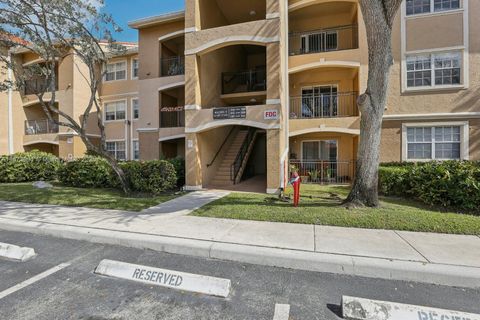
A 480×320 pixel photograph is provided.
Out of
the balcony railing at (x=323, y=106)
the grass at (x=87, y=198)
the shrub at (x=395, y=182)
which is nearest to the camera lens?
the grass at (x=87, y=198)

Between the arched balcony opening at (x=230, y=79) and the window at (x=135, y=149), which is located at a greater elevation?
the arched balcony opening at (x=230, y=79)

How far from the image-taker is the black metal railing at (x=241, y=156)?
13.2 m

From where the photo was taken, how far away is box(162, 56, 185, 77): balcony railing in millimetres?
15945

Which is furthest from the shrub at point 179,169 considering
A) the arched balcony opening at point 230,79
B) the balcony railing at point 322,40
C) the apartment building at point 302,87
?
the balcony railing at point 322,40

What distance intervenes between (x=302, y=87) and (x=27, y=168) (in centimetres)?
1674

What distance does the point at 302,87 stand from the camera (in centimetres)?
1496

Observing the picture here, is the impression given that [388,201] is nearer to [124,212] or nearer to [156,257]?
[156,257]

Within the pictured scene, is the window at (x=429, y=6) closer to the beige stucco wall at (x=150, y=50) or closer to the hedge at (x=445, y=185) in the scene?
the hedge at (x=445, y=185)

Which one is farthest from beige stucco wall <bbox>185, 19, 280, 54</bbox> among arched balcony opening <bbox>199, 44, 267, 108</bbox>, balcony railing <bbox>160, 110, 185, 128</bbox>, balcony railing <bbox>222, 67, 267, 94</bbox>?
balcony railing <bbox>160, 110, 185, 128</bbox>

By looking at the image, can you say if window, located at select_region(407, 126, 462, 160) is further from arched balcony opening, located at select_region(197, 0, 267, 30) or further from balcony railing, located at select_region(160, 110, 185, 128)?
balcony railing, located at select_region(160, 110, 185, 128)

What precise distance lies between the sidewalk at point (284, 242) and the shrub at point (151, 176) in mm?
2941

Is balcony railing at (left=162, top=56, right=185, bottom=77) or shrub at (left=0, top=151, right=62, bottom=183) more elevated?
balcony railing at (left=162, top=56, right=185, bottom=77)

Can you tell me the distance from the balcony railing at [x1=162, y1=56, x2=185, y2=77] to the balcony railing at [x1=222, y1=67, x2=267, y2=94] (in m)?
3.10

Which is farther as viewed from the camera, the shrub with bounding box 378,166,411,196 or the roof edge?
the roof edge
